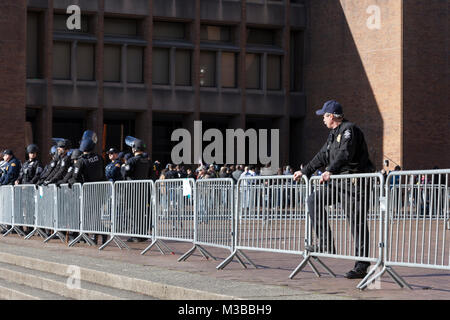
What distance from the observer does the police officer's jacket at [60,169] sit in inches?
717

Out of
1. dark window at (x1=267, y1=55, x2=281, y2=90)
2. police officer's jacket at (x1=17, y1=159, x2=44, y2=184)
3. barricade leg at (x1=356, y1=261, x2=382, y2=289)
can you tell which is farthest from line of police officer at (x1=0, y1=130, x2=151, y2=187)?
dark window at (x1=267, y1=55, x2=281, y2=90)

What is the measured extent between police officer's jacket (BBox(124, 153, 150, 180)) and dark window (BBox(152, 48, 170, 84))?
→ 30091 mm

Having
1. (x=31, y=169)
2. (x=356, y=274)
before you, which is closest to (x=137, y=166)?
(x=31, y=169)

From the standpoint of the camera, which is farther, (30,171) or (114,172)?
(30,171)

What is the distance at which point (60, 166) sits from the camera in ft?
60.8

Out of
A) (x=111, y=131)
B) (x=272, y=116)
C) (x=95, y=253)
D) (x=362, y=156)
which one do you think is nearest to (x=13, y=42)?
(x=111, y=131)

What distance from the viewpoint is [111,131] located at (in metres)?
49.3

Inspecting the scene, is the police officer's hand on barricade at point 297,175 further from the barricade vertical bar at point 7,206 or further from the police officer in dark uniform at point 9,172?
the police officer in dark uniform at point 9,172

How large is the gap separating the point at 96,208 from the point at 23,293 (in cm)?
553

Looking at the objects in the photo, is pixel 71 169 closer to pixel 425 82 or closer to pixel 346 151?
pixel 346 151

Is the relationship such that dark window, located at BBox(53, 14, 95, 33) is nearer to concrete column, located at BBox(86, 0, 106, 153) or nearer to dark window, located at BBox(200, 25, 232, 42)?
concrete column, located at BBox(86, 0, 106, 153)

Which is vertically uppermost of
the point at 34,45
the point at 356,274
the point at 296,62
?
the point at 34,45

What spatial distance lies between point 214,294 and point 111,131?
136ft
